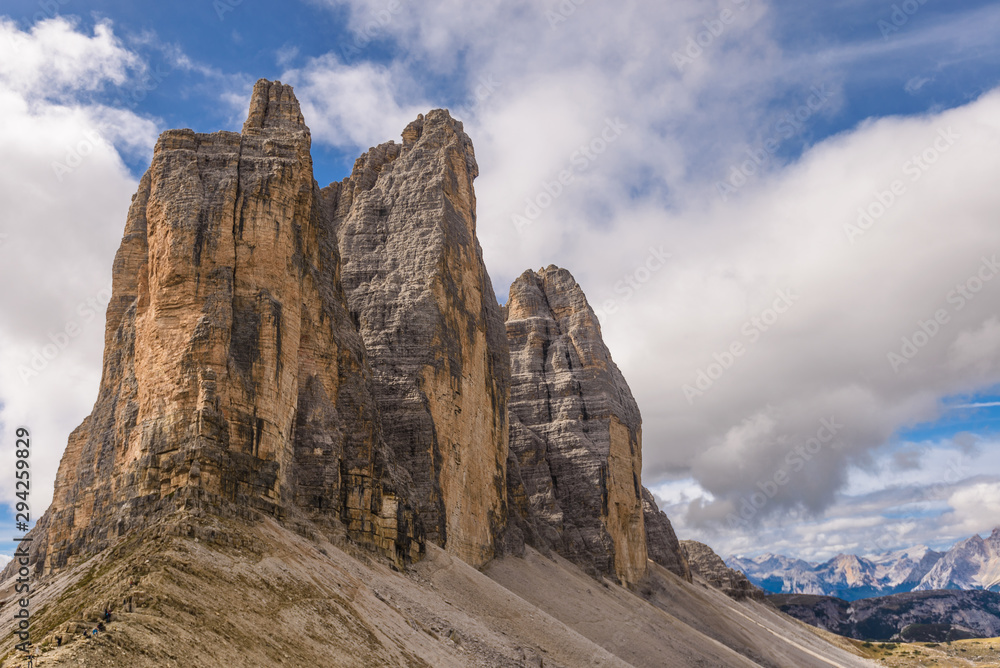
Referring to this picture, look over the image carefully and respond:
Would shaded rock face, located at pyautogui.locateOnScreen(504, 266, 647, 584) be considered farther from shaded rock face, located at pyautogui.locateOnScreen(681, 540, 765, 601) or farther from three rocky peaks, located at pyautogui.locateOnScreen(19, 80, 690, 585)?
shaded rock face, located at pyautogui.locateOnScreen(681, 540, 765, 601)

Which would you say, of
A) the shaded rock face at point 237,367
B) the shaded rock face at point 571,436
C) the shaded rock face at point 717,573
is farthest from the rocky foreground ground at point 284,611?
the shaded rock face at point 717,573

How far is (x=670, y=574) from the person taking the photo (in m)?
92.8

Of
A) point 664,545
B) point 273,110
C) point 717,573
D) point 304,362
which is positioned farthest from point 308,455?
point 717,573

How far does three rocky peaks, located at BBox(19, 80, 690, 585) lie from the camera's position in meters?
32.4

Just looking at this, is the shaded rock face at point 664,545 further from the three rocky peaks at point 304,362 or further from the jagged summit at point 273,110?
the jagged summit at point 273,110

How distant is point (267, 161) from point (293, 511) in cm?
1638

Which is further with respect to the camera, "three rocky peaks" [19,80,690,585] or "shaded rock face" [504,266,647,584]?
"shaded rock face" [504,266,647,584]

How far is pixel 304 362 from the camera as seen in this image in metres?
39.8

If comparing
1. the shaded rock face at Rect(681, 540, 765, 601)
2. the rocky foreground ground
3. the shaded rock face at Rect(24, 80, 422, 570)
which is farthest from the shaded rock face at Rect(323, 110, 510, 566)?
the shaded rock face at Rect(681, 540, 765, 601)

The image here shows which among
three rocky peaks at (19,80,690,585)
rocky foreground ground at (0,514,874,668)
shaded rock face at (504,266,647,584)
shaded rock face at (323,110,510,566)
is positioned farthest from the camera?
shaded rock face at (504,266,647,584)

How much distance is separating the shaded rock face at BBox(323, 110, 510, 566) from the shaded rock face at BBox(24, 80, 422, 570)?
22.3 ft

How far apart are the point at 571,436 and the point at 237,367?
51383 mm

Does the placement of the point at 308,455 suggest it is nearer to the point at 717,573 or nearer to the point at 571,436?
the point at 571,436

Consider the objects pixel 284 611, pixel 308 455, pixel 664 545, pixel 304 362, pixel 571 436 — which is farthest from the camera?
pixel 664 545
